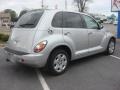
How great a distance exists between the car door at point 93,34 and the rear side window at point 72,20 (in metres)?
0.36

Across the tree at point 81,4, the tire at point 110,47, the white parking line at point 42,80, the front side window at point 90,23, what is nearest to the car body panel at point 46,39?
the front side window at point 90,23

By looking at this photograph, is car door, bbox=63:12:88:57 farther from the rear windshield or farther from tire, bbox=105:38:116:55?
tire, bbox=105:38:116:55

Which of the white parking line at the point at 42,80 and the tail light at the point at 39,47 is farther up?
the tail light at the point at 39,47

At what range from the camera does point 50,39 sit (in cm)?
495

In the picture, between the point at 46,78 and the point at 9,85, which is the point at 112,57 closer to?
the point at 46,78

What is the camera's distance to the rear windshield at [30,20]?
515 cm

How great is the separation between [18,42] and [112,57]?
3876 millimetres

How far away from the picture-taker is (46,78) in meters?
5.10

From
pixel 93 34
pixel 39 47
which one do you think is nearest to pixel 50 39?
pixel 39 47

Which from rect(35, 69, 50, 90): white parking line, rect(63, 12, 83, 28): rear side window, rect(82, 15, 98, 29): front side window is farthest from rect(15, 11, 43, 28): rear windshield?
rect(82, 15, 98, 29): front side window

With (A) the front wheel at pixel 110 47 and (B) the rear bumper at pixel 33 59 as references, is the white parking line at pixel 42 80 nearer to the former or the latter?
(B) the rear bumper at pixel 33 59

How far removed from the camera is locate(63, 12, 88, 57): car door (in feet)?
18.1

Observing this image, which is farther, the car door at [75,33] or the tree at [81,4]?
the tree at [81,4]

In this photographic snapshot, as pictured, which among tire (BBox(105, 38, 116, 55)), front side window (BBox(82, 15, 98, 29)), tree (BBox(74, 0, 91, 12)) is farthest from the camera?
tree (BBox(74, 0, 91, 12))
